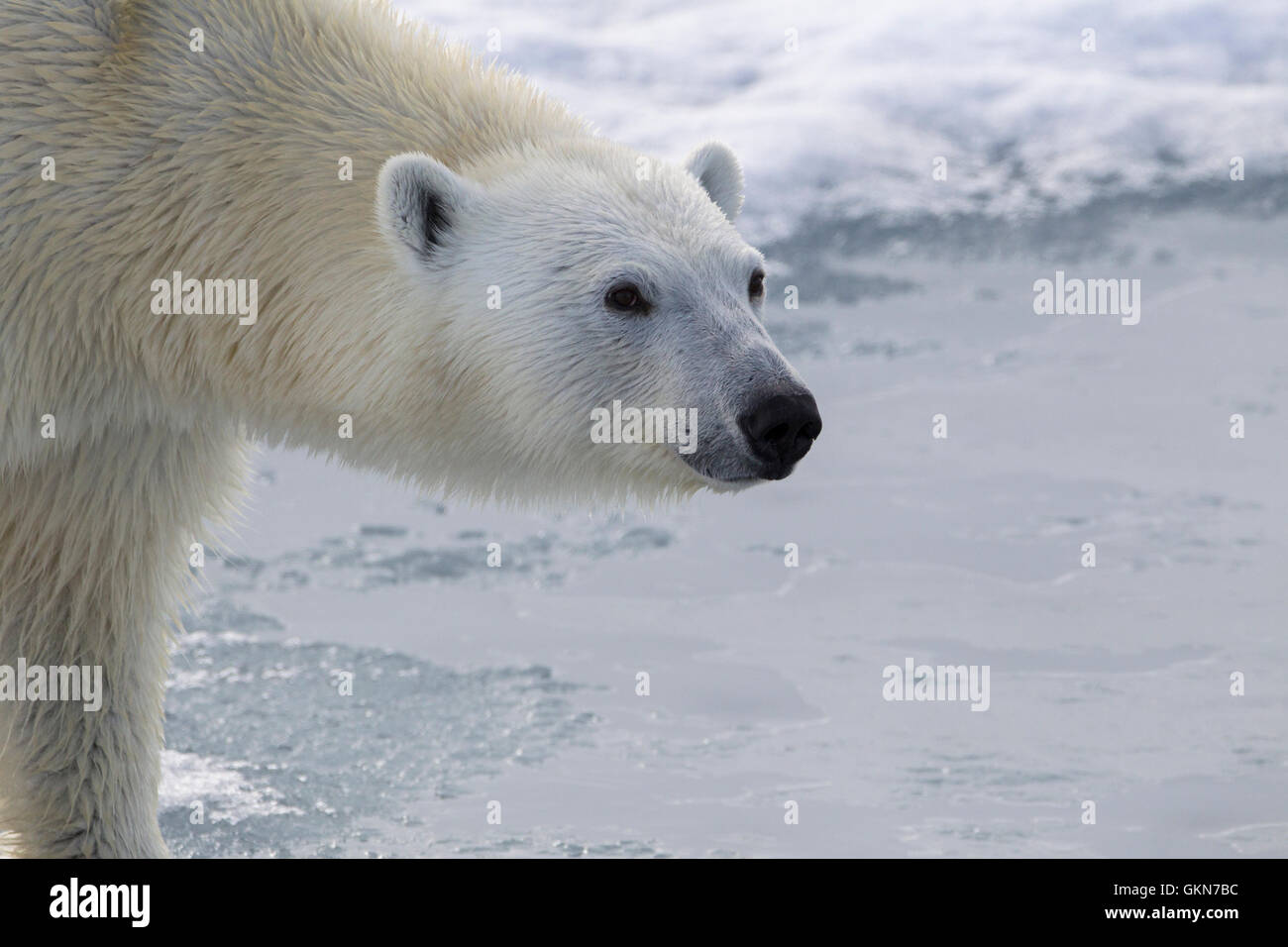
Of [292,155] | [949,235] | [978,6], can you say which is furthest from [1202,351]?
[292,155]

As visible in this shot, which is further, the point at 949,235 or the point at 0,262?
the point at 949,235

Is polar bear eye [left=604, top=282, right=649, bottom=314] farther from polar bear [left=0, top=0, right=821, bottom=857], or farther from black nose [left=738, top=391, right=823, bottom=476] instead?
black nose [left=738, top=391, right=823, bottom=476]

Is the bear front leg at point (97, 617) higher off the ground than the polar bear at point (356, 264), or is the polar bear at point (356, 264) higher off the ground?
the polar bear at point (356, 264)

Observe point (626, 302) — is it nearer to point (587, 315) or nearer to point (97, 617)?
point (587, 315)

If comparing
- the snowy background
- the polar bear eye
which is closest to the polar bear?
the polar bear eye

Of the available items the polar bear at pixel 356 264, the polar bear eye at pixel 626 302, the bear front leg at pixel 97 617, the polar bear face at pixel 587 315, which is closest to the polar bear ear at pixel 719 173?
the polar bear at pixel 356 264

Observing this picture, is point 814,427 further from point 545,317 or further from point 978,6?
point 978,6

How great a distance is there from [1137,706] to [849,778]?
3.13 feet

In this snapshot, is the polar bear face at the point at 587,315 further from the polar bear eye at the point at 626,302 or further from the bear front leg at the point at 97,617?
the bear front leg at the point at 97,617

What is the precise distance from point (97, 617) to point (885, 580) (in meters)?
3.02

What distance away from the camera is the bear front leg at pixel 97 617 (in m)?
3.62

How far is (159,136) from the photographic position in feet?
10.8

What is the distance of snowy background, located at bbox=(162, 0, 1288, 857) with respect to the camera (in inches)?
181

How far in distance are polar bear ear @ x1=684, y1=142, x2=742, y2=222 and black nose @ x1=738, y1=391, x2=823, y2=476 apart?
0.75m
